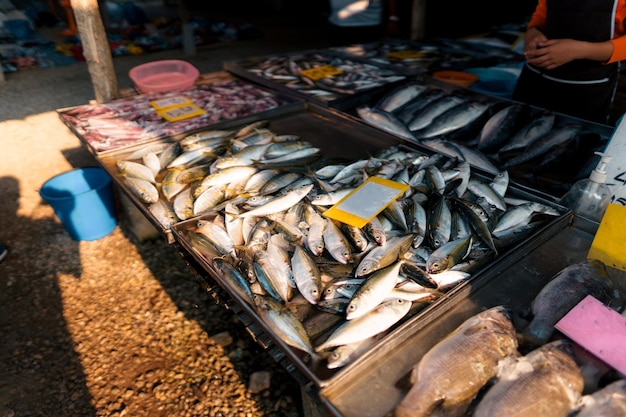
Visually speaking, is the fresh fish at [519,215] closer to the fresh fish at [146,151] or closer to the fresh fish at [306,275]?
the fresh fish at [306,275]

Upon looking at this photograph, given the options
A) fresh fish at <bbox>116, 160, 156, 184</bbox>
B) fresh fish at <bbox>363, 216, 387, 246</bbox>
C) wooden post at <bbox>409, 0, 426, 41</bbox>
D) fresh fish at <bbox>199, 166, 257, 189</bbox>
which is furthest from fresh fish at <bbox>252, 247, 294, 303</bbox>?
wooden post at <bbox>409, 0, 426, 41</bbox>

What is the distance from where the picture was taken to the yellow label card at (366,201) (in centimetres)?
224

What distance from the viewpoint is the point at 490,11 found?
383 inches

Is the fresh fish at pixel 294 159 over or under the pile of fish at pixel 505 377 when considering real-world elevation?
over

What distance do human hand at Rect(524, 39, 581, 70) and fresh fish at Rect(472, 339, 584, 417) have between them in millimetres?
2730

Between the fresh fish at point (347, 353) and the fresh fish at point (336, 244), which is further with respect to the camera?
the fresh fish at point (336, 244)

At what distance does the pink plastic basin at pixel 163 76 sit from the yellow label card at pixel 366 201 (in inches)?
134

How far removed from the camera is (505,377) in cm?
147

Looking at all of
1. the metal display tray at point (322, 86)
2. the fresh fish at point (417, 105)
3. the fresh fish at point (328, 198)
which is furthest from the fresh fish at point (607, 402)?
the metal display tray at point (322, 86)

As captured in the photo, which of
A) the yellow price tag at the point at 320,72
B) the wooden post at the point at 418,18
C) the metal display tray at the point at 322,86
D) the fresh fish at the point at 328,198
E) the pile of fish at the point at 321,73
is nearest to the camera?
the fresh fish at the point at 328,198

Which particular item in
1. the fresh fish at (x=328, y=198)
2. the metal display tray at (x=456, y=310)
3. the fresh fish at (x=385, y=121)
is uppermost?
the fresh fish at (x=385, y=121)

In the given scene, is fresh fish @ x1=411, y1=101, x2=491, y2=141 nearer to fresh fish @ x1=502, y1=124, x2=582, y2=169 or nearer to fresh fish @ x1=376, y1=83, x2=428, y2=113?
fresh fish @ x1=376, y1=83, x2=428, y2=113

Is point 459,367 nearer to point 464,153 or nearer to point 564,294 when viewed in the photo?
point 564,294

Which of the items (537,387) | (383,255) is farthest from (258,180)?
(537,387)
